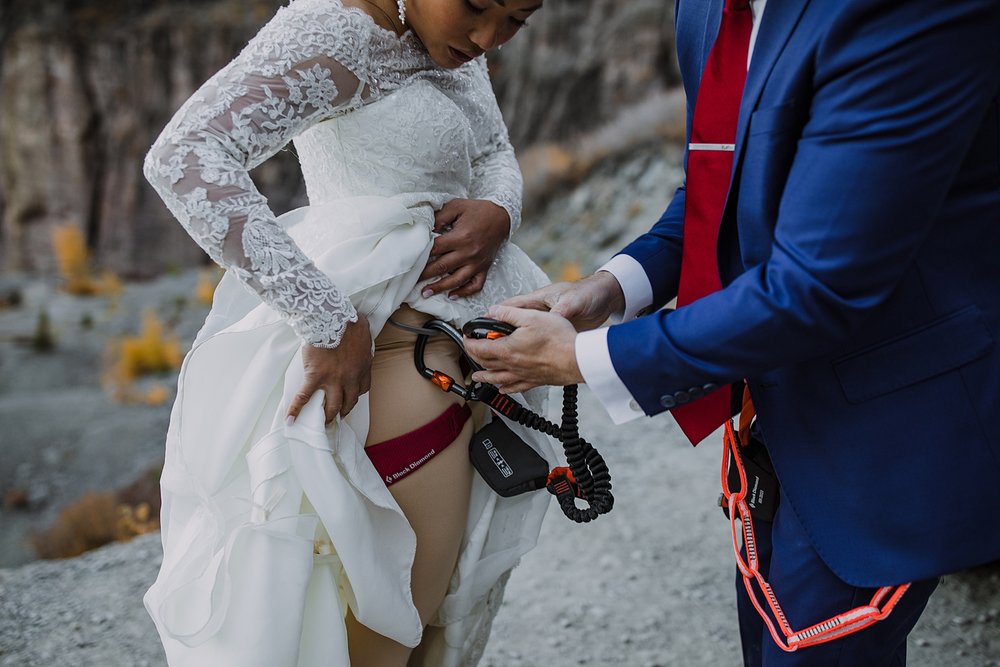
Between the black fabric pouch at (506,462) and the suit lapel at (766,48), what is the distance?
0.75 metres

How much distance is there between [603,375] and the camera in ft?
4.68

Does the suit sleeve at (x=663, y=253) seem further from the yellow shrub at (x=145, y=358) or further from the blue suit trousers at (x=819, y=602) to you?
the yellow shrub at (x=145, y=358)

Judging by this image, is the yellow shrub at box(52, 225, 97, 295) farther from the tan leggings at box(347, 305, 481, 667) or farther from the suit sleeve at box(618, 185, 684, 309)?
the suit sleeve at box(618, 185, 684, 309)

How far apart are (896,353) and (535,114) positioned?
445 inches

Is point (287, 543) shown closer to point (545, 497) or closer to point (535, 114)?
point (545, 497)

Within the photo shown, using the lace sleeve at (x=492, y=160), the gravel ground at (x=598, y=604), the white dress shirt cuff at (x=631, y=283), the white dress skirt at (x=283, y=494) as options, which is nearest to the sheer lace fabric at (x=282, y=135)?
the white dress skirt at (x=283, y=494)

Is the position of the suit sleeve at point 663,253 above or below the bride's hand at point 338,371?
above

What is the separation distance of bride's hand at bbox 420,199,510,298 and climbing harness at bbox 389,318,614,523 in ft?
0.33

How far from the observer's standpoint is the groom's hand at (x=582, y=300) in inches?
66.0

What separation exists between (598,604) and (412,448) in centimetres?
197

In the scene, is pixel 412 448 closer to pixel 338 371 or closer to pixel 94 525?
pixel 338 371

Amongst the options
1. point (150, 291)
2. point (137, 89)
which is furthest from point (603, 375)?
point (137, 89)

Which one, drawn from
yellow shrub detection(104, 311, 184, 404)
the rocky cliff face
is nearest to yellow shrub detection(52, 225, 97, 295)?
the rocky cliff face

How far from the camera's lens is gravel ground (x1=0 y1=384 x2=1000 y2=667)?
3.07m
